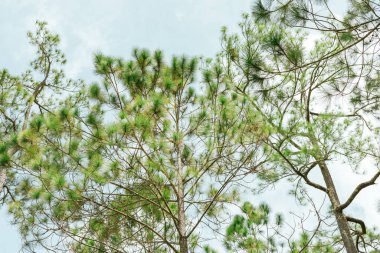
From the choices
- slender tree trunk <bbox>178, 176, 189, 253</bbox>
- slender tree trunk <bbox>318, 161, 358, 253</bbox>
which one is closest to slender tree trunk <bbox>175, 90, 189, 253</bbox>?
slender tree trunk <bbox>178, 176, 189, 253</bbox>

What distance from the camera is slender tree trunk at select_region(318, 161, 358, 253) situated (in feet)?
18.0

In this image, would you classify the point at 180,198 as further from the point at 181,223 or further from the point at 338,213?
the point at 338,213

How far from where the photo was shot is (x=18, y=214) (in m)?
5.26

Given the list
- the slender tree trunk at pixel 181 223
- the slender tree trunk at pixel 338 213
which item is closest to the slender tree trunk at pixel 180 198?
the slender tree trunk at pixel 181 223

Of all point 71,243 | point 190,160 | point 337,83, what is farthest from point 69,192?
point 337,83

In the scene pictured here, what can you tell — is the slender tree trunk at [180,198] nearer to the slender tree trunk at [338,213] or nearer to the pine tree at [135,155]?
the pine tree at [135,155]

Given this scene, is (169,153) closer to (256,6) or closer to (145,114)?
(145,114)

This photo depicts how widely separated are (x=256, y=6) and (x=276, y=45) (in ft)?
2.25

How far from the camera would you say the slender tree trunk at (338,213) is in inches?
217

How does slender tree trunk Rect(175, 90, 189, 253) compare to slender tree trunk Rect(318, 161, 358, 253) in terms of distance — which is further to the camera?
slender tree trunk Rect(318, 161, 358, 253)

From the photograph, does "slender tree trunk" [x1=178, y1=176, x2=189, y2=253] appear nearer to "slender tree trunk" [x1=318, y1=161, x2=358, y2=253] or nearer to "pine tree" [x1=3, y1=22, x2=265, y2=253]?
"pine tree" [x1=3, y1=22, x2=265, y2=253]

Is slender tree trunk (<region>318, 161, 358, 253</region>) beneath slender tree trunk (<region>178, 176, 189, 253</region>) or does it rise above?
above

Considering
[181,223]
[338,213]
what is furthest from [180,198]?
[338,213]

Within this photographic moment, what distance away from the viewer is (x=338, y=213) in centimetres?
577
